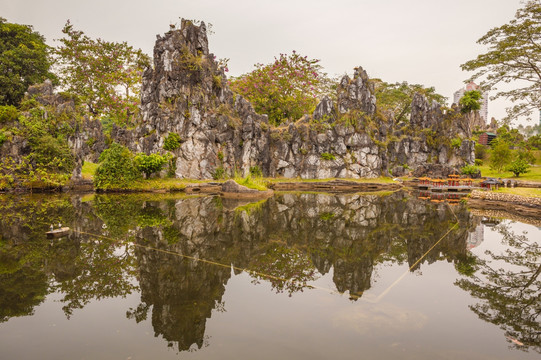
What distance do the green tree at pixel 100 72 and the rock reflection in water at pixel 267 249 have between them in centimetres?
2744

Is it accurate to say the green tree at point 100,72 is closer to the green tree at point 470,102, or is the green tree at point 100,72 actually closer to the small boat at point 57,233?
the small boat at point 57,233

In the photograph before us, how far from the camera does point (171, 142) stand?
3034 cm

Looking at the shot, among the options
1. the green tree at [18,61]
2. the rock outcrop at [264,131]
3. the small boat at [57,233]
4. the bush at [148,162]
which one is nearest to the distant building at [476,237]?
the small boat at [57,233]

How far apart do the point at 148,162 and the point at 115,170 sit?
261 centimetres

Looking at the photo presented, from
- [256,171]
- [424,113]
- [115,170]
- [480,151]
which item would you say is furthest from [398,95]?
[115,170]

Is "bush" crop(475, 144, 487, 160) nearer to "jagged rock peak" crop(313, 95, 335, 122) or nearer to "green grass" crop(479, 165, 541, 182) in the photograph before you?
"green grass" crop(479, 165, 541, 182)

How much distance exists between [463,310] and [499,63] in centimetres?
2223

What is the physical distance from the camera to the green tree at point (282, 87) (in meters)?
40.1

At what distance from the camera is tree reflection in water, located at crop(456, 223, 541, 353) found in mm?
5656

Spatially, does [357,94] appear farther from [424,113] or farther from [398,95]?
[398,95]

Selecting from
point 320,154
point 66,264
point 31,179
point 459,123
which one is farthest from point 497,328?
point 459,123

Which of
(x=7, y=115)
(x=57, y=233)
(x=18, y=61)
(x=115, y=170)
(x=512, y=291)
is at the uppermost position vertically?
(x=18, y=61)

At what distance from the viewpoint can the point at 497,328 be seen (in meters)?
5.70

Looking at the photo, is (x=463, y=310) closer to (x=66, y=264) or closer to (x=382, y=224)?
(x=382, y=224)
